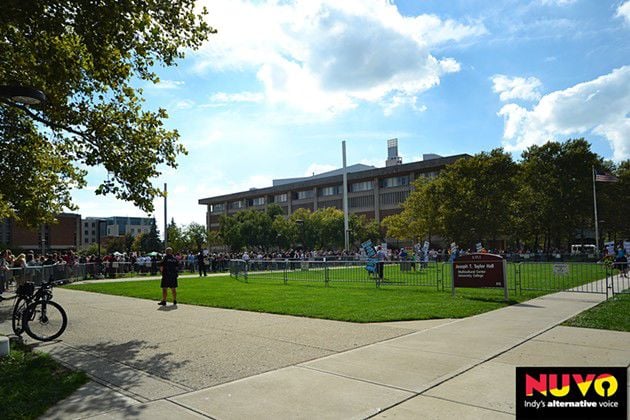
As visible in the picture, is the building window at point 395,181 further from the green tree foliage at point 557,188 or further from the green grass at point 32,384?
the green grass at point 32,384

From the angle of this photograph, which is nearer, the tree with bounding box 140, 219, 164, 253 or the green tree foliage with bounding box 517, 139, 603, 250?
the green tree foliage with bounding box 517, 139, 603, 250

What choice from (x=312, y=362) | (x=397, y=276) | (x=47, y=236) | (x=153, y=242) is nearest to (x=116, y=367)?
(x=312, y=362)

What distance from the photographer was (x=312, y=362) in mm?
6875

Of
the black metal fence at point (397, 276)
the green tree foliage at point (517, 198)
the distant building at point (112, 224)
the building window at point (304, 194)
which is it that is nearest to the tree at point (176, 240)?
the building window at point (304, 194)

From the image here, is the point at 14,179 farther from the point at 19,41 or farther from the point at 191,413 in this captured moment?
the point at 191,413

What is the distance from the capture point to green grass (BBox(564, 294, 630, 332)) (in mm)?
9367

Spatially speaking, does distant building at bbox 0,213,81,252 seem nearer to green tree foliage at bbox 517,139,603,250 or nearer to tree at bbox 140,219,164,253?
tree at bbox 140,219,164,253

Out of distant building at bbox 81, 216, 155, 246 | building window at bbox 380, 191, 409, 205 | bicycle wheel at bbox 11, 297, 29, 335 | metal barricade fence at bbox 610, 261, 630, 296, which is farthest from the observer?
distant building at bbox 81, 216, 155, 246

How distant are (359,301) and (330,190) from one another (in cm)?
8756

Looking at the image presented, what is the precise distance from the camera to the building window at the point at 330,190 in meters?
99.1

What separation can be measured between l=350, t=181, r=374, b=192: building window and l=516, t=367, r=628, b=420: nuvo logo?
88943 millimetres

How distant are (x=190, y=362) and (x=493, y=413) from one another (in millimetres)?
4301

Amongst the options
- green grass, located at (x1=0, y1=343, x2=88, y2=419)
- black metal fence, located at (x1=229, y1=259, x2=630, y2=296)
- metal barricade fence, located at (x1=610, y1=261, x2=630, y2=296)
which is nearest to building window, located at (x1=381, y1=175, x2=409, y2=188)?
black metal fence, located at (x1=229, y1=259, x2=630, y2=296)

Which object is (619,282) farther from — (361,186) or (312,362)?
(361,186)
